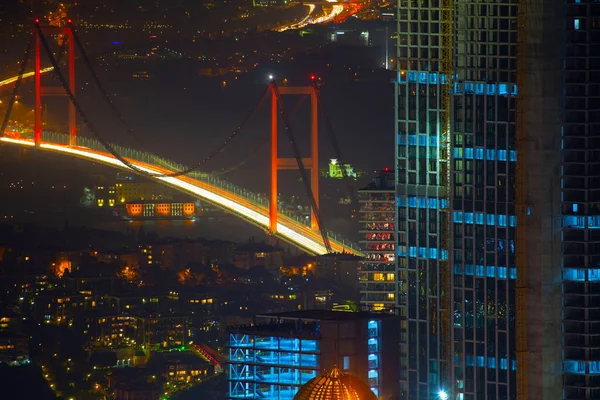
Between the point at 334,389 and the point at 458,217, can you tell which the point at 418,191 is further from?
the point at 334,389

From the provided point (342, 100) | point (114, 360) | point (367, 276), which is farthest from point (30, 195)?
point (367, 276)

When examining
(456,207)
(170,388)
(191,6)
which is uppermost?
(191,6)

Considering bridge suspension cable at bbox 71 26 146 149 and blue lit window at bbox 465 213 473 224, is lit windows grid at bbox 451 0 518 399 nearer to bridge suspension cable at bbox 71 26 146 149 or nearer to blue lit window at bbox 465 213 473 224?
blue lit window at bbox 465 213 473 224

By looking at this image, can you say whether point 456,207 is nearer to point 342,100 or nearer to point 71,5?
Result: point 342,100

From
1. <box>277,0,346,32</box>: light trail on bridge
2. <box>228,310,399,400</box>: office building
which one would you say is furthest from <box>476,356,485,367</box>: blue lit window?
<box>277,0,346,32</box>: light trail on bridge

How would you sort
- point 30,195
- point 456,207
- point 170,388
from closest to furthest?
point 456,207 < point 170,388 < point 30,195

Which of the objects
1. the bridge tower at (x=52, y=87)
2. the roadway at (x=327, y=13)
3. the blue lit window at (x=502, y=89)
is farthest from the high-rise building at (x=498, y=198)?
the bridge tower at (x=52, y=87)

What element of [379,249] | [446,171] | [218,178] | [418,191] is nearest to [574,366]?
[446,171]
